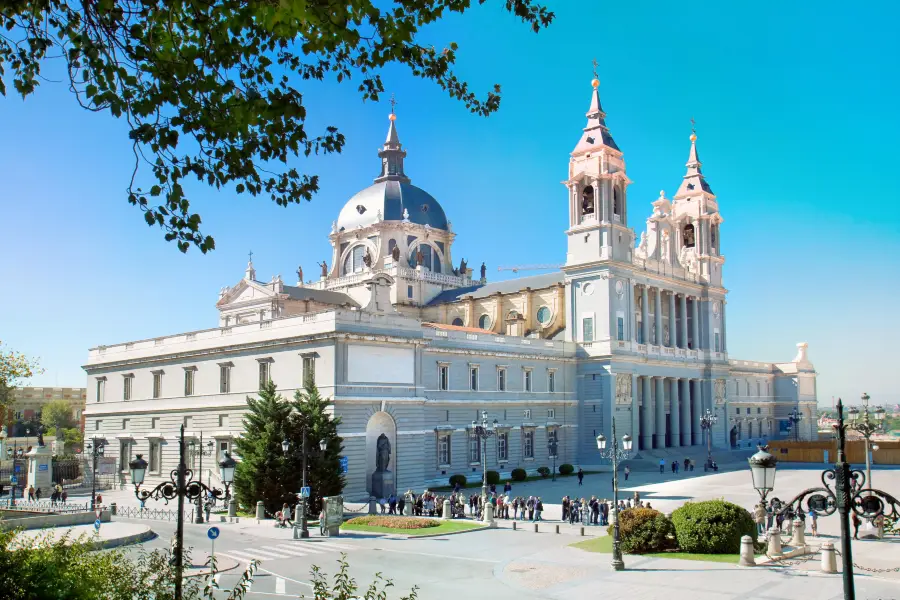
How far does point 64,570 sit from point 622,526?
21.1 metres

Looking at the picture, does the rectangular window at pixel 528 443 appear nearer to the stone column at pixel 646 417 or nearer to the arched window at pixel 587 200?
the stone column at pixel 646 417

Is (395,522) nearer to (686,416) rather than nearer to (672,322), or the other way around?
(672,322)

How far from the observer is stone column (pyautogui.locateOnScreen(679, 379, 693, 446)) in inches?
2953

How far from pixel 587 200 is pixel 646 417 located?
60.7ft

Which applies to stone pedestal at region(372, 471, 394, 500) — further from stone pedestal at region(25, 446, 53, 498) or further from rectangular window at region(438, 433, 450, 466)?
stone pedestal at region(25, 446, 53, 498)

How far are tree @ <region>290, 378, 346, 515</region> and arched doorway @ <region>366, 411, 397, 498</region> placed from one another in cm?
564

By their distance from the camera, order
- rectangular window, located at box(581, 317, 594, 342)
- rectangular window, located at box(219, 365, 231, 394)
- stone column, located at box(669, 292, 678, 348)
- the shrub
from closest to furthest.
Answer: the shrub < rectangular window, located at box(219, 365, 231, 394) < rectangular window, located at box(581, 317, 594, 342) < stone column, located at box(669, 292, 678, 348)

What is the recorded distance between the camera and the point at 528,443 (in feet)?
198

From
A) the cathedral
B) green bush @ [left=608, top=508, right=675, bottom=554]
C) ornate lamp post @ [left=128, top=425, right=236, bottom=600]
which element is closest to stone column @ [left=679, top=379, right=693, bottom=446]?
the cathedral

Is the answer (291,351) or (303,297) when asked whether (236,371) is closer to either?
(291,351)

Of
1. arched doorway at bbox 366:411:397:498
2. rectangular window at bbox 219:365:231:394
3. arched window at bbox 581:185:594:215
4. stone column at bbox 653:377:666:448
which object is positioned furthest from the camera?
stone column at bbox 653:377:666:448

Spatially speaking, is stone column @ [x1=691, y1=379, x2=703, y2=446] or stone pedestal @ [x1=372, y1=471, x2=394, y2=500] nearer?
stone pedestal @ [x1=372, y1=471, x2=394, y2=500]

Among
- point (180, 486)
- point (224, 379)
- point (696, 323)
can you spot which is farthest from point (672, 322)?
point (180, 486)

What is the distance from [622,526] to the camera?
95.0ft
